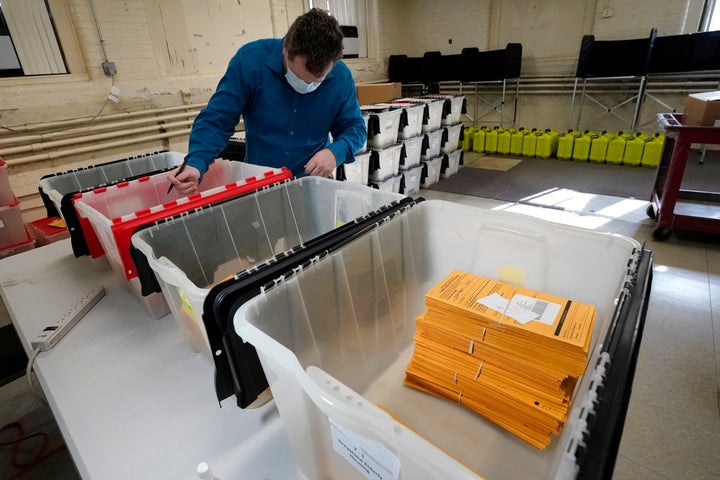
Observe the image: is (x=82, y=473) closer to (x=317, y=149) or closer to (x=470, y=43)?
(x=317, y=149)

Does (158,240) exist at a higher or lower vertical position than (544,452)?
higher

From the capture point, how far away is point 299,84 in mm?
1422

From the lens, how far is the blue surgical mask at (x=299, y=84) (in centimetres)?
140

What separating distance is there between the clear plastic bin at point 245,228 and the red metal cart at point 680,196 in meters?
2.54

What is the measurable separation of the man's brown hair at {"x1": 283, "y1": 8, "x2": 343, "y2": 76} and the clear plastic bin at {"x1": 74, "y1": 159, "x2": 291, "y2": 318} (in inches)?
15.2

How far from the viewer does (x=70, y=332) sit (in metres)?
1.00

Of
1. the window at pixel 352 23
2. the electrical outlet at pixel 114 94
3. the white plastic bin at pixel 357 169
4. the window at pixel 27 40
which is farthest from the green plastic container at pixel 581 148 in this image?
the window at pixel 27 40

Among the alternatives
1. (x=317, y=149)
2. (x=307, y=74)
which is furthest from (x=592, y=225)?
(x=307, y=74)

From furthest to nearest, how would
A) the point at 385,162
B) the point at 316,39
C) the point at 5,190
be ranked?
the point at 385,162
the point at 5,190
the point at 316,39

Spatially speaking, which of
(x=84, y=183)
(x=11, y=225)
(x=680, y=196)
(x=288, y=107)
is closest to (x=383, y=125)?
(x=288, y=107)

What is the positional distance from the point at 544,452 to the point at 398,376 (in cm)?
35

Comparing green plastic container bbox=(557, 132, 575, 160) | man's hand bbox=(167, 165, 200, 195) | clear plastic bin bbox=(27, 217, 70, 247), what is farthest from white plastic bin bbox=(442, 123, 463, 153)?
clear plastic bin bbox=(27, 217, 70, 247)

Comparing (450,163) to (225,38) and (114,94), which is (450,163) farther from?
(114,94)

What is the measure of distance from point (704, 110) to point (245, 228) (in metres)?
3.07
